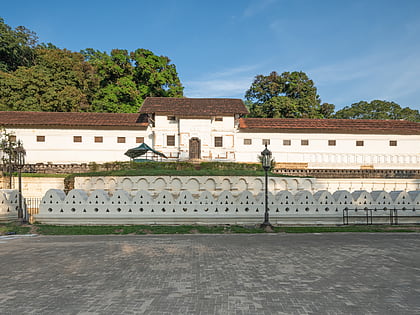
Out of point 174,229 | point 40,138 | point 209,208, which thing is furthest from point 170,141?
point 174,229

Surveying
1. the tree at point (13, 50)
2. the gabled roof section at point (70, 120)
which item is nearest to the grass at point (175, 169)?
the gabled roof section at point (70, 120)

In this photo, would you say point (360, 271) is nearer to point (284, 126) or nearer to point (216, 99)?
point (284, 126)

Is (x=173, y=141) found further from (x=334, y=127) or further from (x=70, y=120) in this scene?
(x=334, y=127)

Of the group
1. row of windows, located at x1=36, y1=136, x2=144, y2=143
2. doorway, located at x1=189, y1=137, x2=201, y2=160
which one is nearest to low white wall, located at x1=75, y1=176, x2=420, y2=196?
row of windows, located at x1=36, y1=136, x2=144, y2=143

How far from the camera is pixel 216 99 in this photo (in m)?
33.1

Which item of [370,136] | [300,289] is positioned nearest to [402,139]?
[370,136]

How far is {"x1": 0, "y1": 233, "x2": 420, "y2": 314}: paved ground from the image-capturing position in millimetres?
4672

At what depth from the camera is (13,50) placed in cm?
4744

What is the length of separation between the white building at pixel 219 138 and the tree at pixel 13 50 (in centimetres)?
2491

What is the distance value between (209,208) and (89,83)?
39328 millimetres

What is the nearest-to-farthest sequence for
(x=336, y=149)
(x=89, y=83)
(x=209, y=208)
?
(x=209, y=208), (x=336, y=149), (x=89, y=83)

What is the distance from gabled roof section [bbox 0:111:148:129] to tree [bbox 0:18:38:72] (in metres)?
21.9

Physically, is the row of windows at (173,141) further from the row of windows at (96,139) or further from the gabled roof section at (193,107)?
the row of windows at (96,139)

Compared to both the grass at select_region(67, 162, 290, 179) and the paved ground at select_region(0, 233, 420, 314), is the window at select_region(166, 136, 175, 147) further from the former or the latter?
the paved ground at select_region(0, 233, 420, 314)
